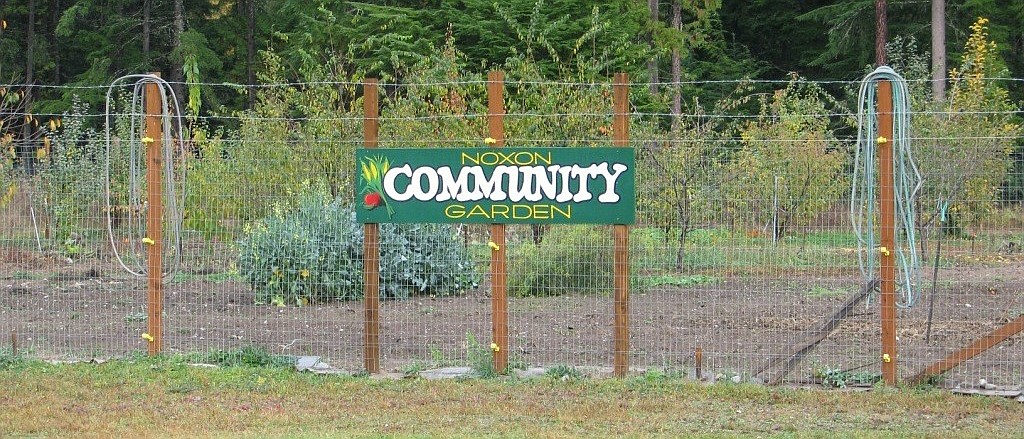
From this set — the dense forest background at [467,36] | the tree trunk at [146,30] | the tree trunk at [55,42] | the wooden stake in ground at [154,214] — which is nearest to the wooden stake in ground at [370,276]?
the wooden stake in ground at [154,214]

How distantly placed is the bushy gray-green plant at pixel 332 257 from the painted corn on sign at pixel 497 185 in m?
1.04

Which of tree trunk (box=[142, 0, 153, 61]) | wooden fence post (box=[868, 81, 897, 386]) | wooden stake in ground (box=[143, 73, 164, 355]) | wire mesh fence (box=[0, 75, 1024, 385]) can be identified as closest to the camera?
wooden fence post (box=[868, 81, 897, 386])

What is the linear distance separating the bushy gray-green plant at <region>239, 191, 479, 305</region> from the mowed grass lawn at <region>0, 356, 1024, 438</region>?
1779 mm

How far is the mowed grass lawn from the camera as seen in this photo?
269 inches

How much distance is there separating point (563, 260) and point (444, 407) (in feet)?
11.5

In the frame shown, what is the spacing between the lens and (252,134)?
1162 centimetres

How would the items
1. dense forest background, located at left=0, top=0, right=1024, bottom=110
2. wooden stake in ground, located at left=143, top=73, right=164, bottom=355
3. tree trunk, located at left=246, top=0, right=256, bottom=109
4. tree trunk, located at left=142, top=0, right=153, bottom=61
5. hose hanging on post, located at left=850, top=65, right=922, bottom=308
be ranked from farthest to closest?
tree trunk, located at left=246, top=0, right=256, bottom=109, tree trunk, located at left=142, top=0, right=153, bottom=61, dense forest background, located at left=0, top=0, right=1024, bottom=110, wooden stake in ground, located at left=143, top=73, right=164, bottom=355, hose hanging on post, located at left=850, top=65, right=922, bottom=308

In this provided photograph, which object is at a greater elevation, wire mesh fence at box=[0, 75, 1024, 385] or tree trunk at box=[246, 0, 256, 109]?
tree trunk at box=[246, 0, 256, 109]

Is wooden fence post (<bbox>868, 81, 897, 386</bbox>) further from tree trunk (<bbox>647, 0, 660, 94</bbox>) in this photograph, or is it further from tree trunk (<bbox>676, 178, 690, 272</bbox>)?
tree trunk (<bbox>647, 0, 660, 94</bbox>)

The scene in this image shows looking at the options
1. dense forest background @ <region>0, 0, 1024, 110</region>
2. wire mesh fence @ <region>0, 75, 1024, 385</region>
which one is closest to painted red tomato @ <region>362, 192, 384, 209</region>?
wire mesh fence @ <region>0, 75, 1024, 385</region>

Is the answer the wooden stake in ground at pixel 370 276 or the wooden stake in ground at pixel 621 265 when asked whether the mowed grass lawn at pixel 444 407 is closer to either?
the wooden stake in ground at pixel 621 265

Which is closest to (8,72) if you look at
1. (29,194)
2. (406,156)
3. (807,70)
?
(807,70)

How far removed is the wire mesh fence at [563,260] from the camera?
8.41 m

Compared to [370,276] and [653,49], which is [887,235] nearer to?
[370,276]
